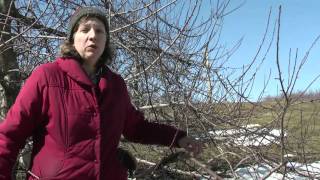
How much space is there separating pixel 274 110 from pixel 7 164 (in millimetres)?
2461

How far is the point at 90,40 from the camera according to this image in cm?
238

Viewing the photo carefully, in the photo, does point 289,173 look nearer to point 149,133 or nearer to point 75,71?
point 149,133

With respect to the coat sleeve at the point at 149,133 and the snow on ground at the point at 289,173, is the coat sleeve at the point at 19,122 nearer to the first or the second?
the coat sleeve at the point at 149,133

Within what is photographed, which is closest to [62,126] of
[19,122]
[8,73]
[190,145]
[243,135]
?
[19,122]

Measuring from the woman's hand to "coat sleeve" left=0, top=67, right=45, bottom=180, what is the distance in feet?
3.00

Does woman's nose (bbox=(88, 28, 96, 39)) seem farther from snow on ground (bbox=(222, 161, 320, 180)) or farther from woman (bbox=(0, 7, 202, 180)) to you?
snow on ground (bbox=(222, 161, 320, 180))

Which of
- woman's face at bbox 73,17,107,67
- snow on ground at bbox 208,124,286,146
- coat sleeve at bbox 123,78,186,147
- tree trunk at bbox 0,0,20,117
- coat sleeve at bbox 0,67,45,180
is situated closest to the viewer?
coat sleeve at bbox 0,67,45,180

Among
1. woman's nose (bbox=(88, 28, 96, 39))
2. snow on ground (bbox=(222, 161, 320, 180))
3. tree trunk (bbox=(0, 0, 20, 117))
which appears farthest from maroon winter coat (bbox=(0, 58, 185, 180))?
tree trunk (bbox=(0, 0, 20, 117))

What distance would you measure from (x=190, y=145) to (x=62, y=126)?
89cm

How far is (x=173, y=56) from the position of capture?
4422mm

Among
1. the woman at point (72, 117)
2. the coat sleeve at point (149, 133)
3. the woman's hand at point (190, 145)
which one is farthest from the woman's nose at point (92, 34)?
the woman's hand at point (190, 145)

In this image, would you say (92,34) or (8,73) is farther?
(8,73)

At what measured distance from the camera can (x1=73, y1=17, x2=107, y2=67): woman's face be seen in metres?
2.38

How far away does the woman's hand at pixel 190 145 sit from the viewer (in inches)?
112
